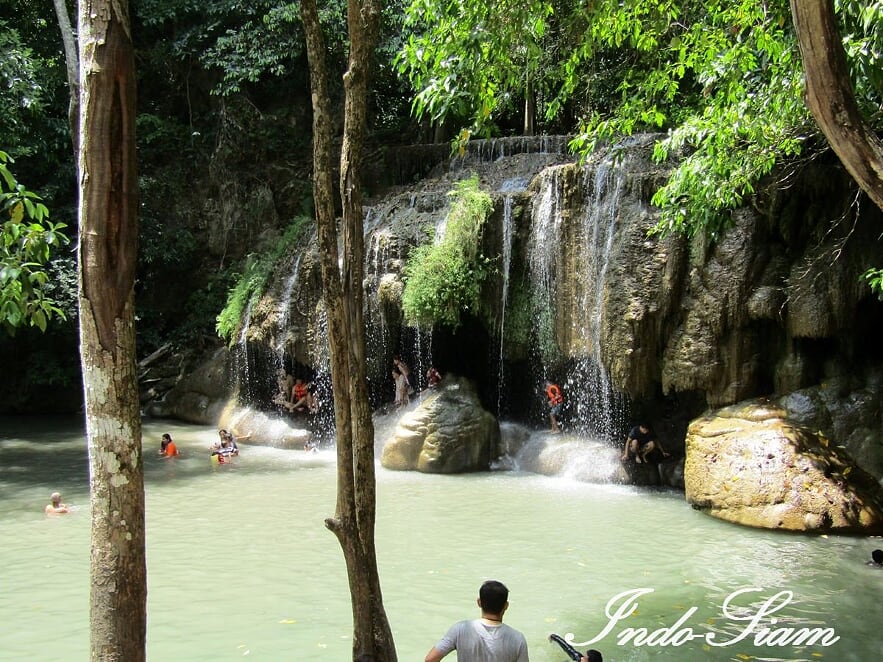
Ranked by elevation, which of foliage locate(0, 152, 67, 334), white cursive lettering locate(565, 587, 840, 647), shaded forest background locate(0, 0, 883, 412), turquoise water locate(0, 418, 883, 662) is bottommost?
white cursive lettering locate(565, 587, 840, 647)

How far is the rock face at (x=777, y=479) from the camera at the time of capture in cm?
849

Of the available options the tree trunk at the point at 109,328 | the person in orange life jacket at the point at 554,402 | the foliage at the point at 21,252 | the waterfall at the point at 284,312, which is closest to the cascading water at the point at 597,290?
the person in orange life jacket at the point at 554,402

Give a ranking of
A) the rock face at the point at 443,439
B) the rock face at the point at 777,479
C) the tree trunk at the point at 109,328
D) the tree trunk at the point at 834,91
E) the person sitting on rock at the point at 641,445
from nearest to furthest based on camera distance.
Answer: the tree trunk at the point at 109,328 → the tree trunk at the point at 834,91 → the rock face at the point at 777,479 → the person sitting on rock at the point at 641,445 → the rock face at the point at 443,439

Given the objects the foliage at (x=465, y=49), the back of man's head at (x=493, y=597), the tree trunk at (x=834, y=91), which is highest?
the foliage at (x=465, y=49)

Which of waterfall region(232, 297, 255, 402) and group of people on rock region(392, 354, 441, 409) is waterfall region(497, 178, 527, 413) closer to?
group of people on rock region(392, 354, 441, 409)

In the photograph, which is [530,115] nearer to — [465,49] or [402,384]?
[402,384]

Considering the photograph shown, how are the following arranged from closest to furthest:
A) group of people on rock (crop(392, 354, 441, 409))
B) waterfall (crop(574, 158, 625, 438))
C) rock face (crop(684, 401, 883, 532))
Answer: rock face (crop(684, 401, 883, 532)) < waterfall (crop(574, 158, 625, 438)) < group of people on rock (crop(392, 354, 441, 409))

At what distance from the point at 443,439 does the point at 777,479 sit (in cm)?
519

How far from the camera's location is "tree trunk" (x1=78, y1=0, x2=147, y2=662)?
3139mm

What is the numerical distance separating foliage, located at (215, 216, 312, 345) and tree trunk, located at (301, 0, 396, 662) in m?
12.5

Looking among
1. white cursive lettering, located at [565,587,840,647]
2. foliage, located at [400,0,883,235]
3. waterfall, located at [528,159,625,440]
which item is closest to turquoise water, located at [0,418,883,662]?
white cursive lettering, located at [565,587,840,647]

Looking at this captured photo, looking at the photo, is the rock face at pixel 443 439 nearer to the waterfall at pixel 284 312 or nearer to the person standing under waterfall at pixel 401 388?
the person standing under waterfall at pixel 401 388

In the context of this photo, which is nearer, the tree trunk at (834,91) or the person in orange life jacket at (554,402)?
the tree trunk at (834,91)

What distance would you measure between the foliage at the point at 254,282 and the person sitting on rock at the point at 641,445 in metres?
8.70
